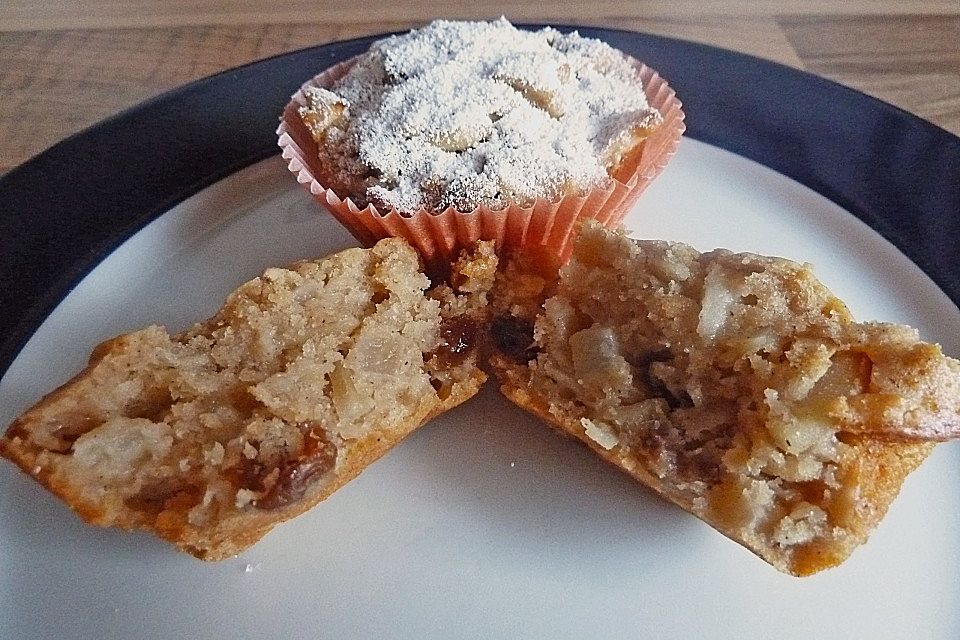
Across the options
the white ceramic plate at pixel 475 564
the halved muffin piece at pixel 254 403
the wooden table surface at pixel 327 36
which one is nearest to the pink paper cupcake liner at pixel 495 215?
the halved muffin piece at pixel 254 403

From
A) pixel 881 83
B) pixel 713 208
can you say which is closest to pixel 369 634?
pixel 713 208

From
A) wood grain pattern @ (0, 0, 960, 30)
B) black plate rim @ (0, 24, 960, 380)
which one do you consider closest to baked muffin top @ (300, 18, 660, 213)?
black plate rim @ (0, 24, 960, 380)

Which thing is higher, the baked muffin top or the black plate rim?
the baked muffin top

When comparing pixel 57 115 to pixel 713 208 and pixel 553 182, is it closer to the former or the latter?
pixel 553 182

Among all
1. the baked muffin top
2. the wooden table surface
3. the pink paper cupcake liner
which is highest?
the baked muffin top

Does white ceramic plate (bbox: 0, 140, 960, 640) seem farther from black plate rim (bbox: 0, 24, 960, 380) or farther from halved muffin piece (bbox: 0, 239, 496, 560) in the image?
black plate rim (bbox: 0, 24, 960, 380)

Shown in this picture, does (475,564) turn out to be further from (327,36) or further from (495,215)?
(327,36)
